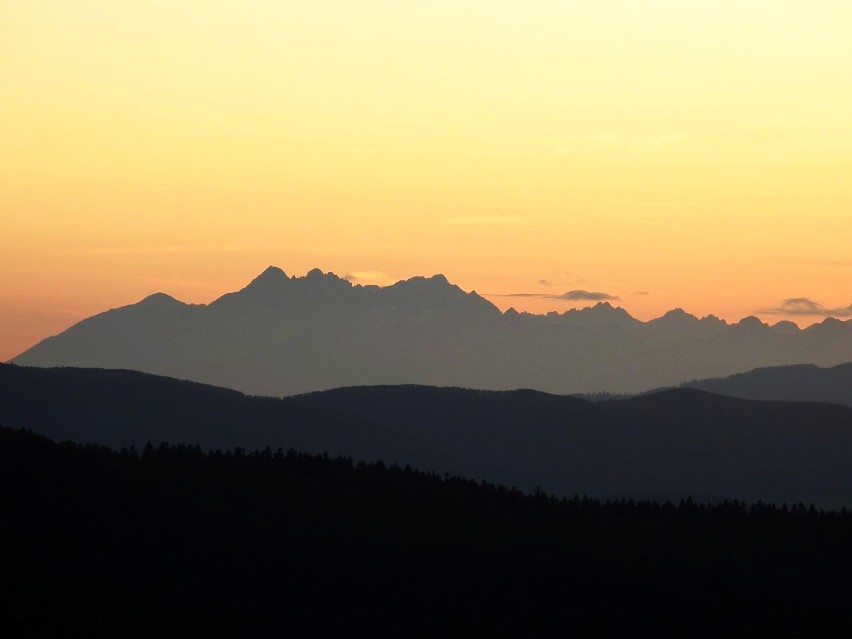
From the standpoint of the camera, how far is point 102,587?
9644 centimetres

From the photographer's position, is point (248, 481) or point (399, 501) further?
point (399, 501)

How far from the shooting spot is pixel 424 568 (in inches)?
4680

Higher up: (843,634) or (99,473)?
(99,473)

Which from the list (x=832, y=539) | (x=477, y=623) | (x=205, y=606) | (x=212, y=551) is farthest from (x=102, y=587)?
(x=832, y=539)

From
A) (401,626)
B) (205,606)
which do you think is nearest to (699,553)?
(401,626)

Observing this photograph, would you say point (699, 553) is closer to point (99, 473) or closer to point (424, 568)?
point (424, 568)

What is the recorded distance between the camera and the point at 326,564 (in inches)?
4562

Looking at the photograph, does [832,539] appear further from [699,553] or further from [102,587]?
[102,587]

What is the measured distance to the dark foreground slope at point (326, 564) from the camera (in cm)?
9756

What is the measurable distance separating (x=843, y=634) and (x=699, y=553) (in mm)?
32213

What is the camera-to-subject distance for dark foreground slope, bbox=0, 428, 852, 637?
9756cm

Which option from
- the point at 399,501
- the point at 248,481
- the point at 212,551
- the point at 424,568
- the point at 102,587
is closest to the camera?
the point at 102,587

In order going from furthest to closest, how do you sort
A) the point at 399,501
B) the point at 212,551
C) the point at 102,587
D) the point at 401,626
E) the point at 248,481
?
the point at 399,501 < the point at 248,481 < the point at 212,551 < the point at 401,626 < the point at 102,587

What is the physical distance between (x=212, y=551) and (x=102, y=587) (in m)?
15.4
